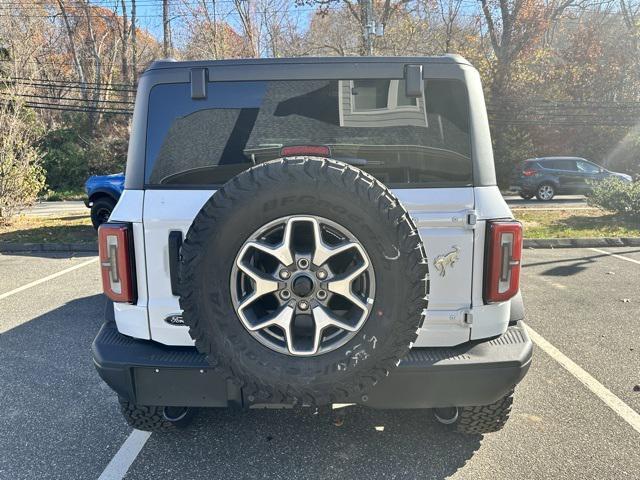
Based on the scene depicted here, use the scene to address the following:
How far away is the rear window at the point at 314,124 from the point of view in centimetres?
242

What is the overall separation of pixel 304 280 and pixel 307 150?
714 mm

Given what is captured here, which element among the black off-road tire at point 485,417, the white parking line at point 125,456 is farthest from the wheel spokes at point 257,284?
the black off-road tire at point 485,417

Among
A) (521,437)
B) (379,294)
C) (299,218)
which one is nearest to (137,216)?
(299,218)

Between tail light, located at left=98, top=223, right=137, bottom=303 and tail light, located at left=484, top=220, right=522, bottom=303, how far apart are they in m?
1.75

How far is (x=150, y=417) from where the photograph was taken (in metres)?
2.78

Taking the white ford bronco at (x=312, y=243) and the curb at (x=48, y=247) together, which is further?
the curb at (x=48, y=247)

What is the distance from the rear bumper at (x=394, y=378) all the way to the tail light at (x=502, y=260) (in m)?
0.28

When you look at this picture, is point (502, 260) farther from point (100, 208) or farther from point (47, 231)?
point (47, 231)

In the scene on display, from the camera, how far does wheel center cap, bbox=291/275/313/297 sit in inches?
81.5

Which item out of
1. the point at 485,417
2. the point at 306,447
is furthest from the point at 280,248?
the point at 485,417

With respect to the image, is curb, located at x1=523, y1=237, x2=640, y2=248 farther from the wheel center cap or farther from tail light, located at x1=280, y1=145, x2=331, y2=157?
the wheel center cap

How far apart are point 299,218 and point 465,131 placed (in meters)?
Answer: 1.02

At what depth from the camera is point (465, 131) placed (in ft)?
7.98

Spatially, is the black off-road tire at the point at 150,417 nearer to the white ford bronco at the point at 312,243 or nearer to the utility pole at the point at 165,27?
the white ford bronco at the point at 312,243
